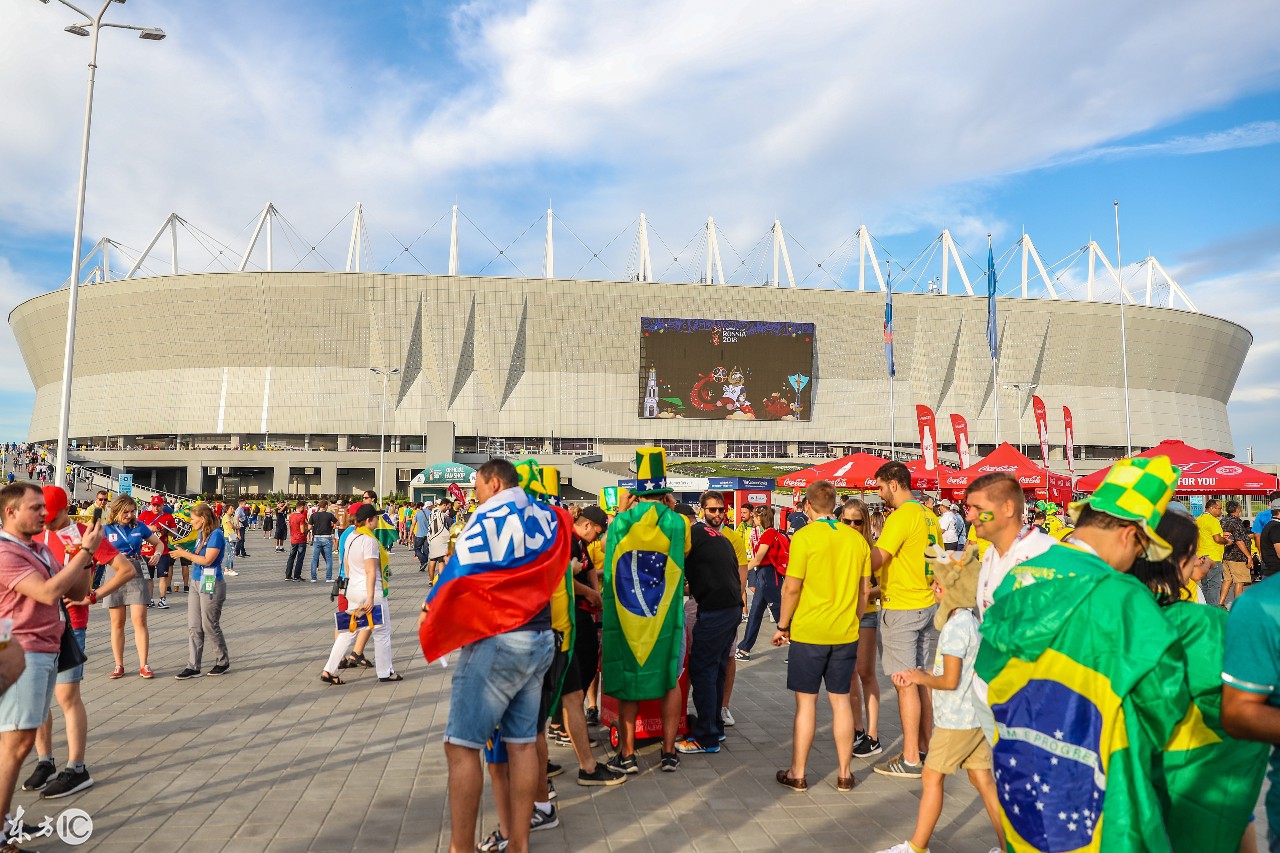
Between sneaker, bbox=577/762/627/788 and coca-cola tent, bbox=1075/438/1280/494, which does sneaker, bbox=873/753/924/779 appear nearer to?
sneaker, bbox=577/762/627/788

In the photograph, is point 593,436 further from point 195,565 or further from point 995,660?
point 995,660

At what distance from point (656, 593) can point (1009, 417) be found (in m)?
75.2

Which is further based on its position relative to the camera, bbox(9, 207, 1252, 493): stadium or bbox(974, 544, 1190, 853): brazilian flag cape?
bbox(9, 207, 1252, 493): stadium

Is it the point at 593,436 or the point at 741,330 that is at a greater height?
the point at 741,330

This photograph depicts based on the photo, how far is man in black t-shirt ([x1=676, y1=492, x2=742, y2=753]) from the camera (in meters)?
6.23

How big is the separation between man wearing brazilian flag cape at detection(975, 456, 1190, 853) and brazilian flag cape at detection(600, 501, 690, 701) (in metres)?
3.44

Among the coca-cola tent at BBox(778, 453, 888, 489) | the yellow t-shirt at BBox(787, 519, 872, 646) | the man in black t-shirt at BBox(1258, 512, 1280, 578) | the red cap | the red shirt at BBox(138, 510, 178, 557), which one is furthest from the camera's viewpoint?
the coca-cola tent at BBox(778, 453, 888, 489)

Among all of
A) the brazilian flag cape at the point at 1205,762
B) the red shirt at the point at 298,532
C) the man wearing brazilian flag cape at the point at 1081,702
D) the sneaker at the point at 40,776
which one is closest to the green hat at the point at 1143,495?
the man wearing brazilian flag cape at the point at 1081,702

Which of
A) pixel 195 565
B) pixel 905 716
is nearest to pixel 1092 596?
pixel 905 716

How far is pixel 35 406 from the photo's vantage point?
250 ft

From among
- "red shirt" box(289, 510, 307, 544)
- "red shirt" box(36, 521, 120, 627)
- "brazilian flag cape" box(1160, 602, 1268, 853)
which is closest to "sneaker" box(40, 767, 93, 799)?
"red shirt" box(36, 521, 120, 627)

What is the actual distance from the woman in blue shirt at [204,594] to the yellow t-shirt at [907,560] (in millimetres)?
6536

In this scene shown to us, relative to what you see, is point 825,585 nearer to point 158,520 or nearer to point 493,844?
point 493,844

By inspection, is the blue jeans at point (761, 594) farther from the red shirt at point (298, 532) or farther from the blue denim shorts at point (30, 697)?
the red shirt at point (298, 532)
